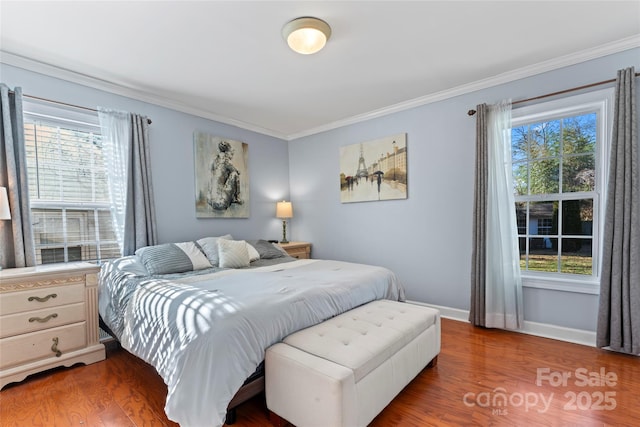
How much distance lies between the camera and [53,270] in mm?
2252

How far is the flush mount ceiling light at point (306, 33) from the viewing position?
2.03 m

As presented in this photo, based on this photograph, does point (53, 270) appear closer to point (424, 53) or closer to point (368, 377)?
point (368, 377)

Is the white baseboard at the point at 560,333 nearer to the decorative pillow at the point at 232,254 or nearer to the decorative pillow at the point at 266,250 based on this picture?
the decorative pillow at the point at 266,250

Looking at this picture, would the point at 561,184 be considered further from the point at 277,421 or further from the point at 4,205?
the point at 4,205

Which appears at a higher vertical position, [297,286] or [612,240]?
[612,240]

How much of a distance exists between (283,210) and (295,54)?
2.45 m

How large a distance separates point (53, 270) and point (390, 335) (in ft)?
8.18

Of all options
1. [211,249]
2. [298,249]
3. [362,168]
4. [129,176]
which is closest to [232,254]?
[211,249]

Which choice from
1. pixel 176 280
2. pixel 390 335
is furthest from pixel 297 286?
pixel 176 280

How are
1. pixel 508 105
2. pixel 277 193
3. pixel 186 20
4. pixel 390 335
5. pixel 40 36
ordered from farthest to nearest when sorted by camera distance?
pixel 277 193 < pixel 508 105 < pixel 40 36 < pixel 186 20 < pixel 390 335

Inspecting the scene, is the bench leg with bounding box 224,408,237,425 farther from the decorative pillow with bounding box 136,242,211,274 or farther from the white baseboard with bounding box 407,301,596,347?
the white baseboard with bounding box 407,301,596,347

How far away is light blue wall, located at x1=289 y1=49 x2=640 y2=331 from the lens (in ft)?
8.92

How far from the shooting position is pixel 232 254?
3.06 meters

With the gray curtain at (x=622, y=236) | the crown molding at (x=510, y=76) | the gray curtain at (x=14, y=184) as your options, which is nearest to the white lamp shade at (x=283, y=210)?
the crown molding at (x=510, y=76)
